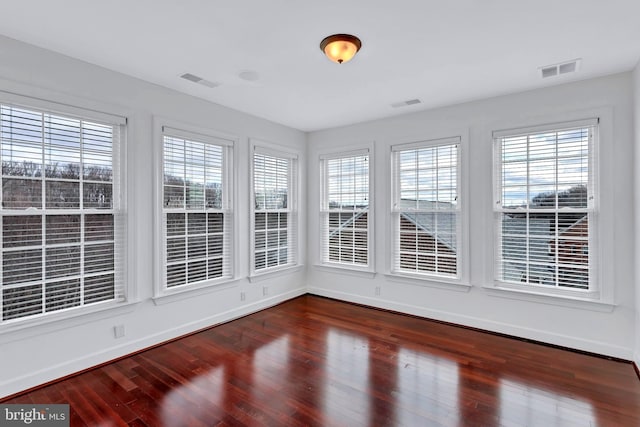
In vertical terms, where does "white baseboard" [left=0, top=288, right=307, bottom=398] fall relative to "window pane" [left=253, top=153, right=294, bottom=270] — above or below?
below

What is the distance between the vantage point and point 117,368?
3.00 m

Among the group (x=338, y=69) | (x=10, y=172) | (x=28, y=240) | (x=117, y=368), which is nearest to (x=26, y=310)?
(x=28, y=240)

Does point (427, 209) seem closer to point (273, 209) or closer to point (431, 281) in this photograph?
point (431, 281)

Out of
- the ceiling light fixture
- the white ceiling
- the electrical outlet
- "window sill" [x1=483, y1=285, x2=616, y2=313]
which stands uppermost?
the white ceiling

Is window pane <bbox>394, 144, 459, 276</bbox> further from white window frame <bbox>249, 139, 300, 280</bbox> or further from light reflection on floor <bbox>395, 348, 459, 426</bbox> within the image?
white window frame <bbox>249, 139, 300, 280</bbox>

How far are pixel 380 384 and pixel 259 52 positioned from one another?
290cm

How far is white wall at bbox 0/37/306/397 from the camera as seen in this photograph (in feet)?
8.64

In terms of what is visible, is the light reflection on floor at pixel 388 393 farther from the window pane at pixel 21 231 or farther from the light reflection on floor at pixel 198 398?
the window pane at pixel 21 231

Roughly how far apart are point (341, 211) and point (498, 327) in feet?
8.37

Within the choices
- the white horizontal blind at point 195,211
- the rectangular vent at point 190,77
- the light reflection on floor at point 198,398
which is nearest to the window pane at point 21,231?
the white horizontal blind at point 195,211

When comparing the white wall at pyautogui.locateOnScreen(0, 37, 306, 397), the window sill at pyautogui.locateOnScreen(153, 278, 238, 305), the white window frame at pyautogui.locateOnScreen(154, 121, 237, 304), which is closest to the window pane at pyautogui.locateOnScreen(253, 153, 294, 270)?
the white wall at pyautogui.locateOnScreen(0, 37, 306, 397)

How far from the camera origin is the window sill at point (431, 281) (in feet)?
13.4

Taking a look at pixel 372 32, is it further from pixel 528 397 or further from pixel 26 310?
pixel 26 310

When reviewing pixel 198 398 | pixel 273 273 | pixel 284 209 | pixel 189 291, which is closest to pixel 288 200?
pixel 284 209
